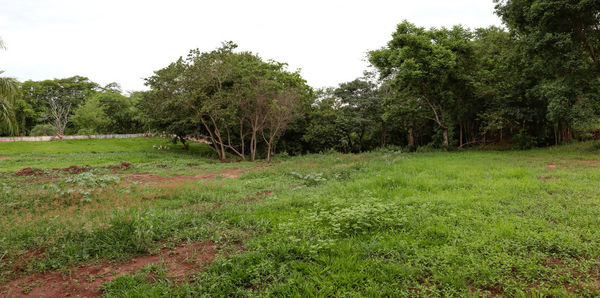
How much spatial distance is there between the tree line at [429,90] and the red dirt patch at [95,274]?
1218 cm

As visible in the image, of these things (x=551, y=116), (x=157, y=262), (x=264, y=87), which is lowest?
(x=157, y=262)

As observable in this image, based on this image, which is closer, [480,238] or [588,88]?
[480,238]

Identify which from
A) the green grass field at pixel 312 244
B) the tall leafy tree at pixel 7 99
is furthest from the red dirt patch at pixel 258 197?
the tall leafy tree at pixel 7 99

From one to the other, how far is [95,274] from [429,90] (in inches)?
811

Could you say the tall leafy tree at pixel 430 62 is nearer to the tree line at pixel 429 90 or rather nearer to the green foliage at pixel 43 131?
the tree line at pixel 429 90

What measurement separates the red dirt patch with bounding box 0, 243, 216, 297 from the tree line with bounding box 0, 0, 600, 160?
12178 millimetres

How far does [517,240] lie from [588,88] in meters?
16.5

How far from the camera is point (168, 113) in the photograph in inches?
850

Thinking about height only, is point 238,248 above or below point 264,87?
below

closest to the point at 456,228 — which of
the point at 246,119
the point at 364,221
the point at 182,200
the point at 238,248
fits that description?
the point at 364,221

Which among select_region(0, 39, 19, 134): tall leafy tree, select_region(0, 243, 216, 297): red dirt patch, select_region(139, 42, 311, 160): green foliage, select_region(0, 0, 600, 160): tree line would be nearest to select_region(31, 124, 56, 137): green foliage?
select_region(0, 0, 600, 160): tree line

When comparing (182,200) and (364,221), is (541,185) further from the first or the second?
(182,200)

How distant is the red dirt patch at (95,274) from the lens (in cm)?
315

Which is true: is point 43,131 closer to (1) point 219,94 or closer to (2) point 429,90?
(1) point 219,94
